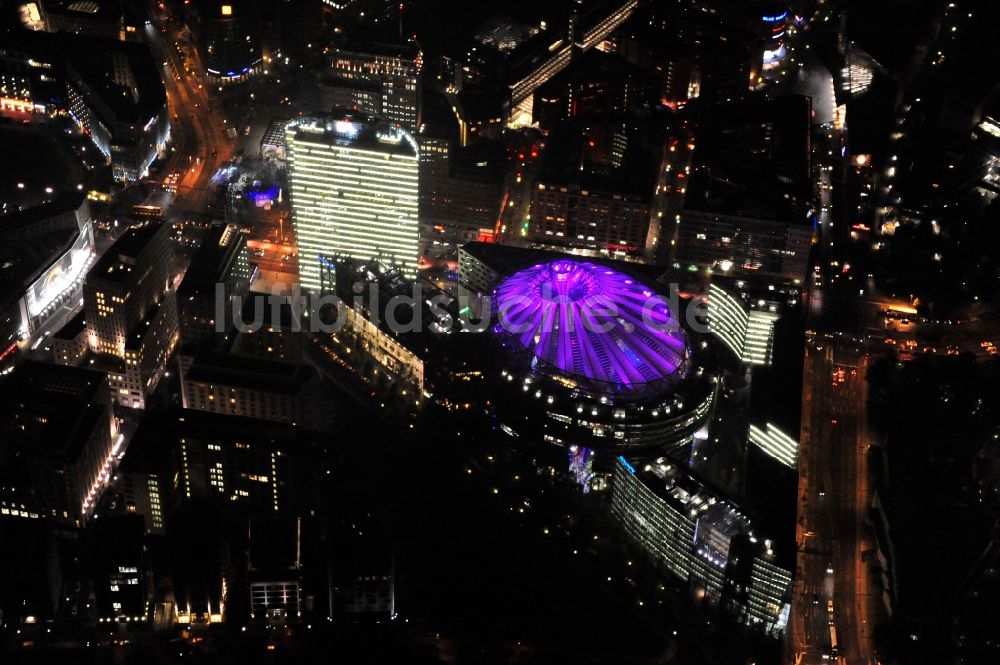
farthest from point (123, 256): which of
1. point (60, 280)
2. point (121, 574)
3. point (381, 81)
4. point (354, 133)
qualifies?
point (381, 81)

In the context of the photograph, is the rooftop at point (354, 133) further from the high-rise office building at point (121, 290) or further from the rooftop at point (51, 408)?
the rooftop at point (51, 408)

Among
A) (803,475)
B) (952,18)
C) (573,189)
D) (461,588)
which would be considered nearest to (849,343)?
(803,475)

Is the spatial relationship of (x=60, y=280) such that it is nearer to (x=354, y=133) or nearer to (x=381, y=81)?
(x=354, y=133)

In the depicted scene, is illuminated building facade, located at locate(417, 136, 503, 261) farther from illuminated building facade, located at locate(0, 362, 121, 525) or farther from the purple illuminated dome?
illuminated building facade, located at locate(0, 362, 121, 525)

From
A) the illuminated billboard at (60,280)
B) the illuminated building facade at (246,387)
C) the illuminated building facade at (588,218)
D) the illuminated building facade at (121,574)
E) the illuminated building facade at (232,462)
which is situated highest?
the illuminated building facade at (588,218)

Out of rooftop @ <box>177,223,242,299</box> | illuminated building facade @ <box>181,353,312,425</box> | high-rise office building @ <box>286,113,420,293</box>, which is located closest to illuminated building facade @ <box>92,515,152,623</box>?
illuminated building facade @ <box>181,353,312,425</box>

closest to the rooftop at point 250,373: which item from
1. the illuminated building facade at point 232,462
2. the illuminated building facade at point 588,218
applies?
the illuminated building facade at point 232,462
